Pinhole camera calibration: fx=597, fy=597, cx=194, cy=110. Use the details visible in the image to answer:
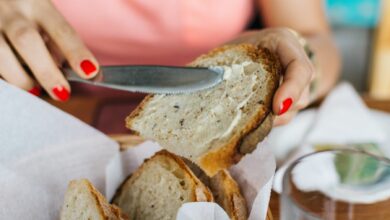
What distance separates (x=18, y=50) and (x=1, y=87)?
0.14ft

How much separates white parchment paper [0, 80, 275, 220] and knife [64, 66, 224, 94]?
0.08m

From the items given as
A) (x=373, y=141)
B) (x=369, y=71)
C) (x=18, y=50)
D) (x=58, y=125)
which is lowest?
(x=369, y=71)

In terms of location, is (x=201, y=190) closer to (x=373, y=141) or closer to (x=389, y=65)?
(x=373, y=141)

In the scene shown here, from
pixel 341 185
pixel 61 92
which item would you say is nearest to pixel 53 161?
pixel 61 92

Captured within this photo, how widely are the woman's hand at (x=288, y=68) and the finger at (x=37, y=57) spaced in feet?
0.72

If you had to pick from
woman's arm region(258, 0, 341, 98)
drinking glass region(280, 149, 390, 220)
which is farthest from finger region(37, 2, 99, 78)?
woman's arm region(258, 0, 341, 98)

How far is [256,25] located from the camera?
1.08m

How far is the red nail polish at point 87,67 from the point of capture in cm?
59

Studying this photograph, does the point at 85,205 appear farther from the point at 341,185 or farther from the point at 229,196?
the point at 341,185

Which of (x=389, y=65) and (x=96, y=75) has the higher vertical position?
(x=96, y=75)

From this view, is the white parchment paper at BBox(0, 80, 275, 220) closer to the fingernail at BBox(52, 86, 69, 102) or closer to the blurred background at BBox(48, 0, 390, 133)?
the fingernail at BBox(52, 86, 69, 102)

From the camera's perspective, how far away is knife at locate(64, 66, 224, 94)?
1.93 ft

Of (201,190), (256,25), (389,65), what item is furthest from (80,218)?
(389,65)

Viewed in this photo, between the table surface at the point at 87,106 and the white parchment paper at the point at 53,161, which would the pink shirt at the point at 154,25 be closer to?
the table surface at the point at 87,106
